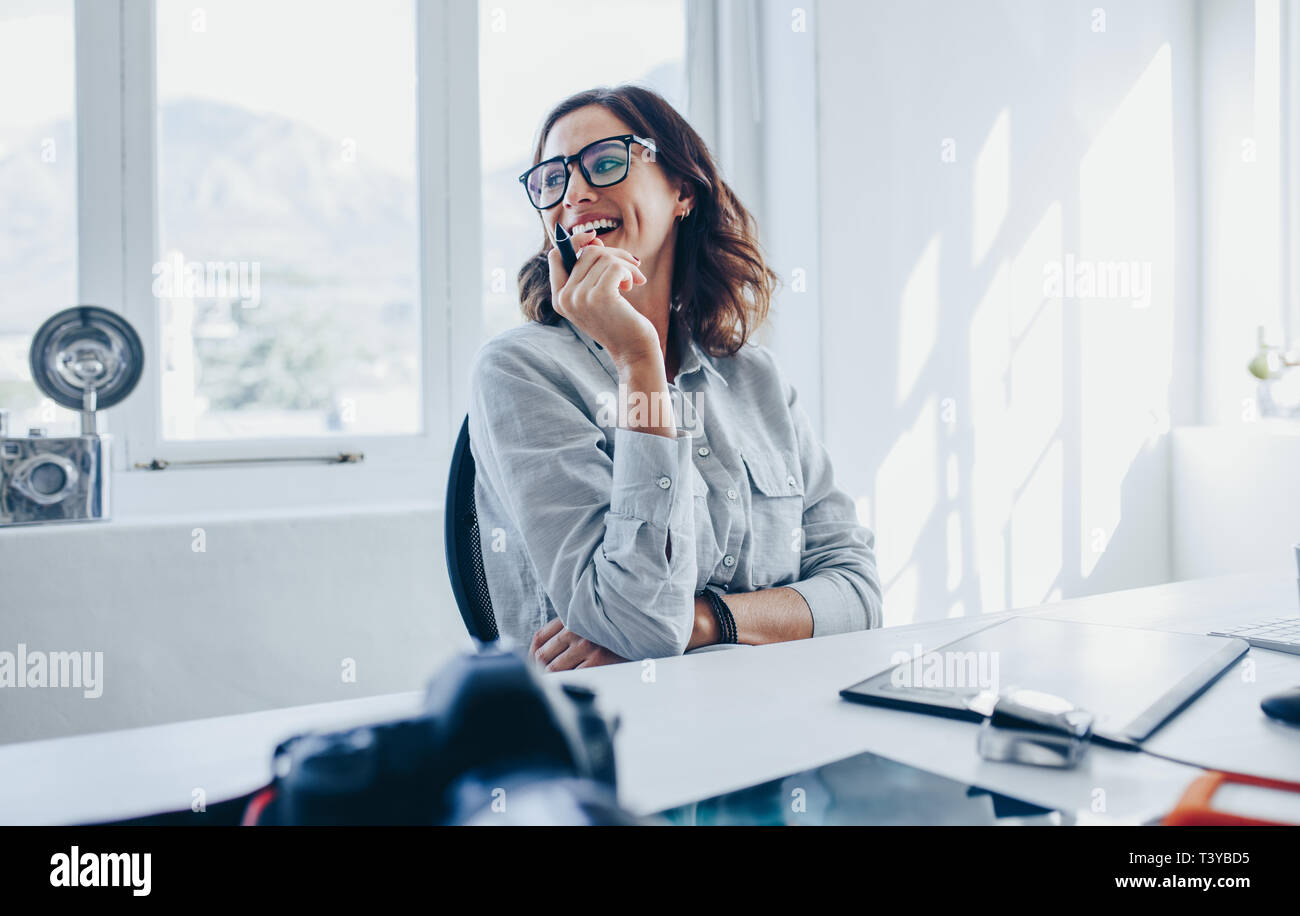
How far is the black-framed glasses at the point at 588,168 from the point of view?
1.38 m

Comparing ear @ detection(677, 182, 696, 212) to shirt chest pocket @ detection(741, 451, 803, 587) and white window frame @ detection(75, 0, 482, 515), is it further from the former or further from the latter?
white window frame @ detection(75, 0, 482, 515)

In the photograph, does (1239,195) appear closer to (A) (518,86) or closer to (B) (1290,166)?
(B) (1290,166)

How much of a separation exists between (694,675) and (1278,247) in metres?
2.90

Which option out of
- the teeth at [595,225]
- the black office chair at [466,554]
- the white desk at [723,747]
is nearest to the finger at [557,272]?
the teeth at [595,225]

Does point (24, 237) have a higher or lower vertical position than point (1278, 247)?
lower

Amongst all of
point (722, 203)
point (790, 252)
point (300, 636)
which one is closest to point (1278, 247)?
point (790, 252)

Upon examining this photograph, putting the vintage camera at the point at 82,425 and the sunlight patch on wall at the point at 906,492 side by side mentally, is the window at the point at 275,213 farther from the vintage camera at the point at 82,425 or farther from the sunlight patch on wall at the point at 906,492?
the sunlight patch on wall at the point at 906,492

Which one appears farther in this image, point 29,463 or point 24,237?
point 24,237

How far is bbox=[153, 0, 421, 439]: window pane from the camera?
1.99 m

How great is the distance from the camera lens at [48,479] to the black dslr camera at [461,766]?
57.6 inches

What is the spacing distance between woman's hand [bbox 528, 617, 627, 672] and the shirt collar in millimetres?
359

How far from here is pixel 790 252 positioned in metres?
2.44

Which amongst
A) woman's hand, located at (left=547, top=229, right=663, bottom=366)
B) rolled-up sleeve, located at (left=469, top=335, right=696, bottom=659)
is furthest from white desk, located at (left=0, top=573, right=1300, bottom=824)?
woman's hand, located at (left=547, top=229, right=663, bottom=366)
